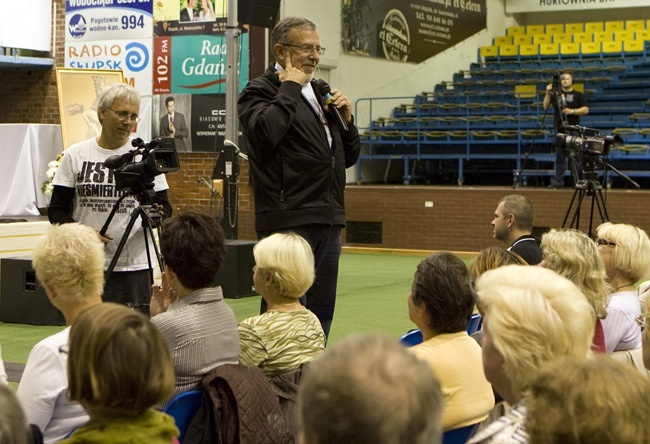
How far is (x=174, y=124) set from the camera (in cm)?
1331

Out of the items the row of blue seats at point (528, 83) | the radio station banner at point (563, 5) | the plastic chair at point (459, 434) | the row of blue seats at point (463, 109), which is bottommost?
the plastic chair at point (459, 434)

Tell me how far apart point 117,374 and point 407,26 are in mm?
15320

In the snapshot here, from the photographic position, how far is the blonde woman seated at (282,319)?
3.21m

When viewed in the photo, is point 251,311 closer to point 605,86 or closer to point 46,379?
point 46,379

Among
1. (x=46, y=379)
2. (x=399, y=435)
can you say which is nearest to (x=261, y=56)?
(x=46, y=379)

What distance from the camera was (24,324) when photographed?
7.14m

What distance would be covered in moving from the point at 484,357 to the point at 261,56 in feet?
37.4

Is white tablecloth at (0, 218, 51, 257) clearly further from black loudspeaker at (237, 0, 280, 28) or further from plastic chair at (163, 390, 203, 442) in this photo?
plastic chair at (163, 390, 203, 442)

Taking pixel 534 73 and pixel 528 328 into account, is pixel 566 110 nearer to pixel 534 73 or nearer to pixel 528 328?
pixel 534 73

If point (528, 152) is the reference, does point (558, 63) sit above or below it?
above

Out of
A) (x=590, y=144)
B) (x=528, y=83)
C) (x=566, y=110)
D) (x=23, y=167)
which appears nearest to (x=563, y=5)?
(x=528, y=83)

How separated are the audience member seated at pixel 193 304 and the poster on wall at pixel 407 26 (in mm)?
12087

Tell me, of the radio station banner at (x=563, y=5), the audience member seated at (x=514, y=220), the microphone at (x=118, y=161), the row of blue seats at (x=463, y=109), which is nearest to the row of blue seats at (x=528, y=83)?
the row of blue seats at (x=463, y=109)

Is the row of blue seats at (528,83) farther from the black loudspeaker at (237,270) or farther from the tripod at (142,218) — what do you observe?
the tripod at (142,218)
